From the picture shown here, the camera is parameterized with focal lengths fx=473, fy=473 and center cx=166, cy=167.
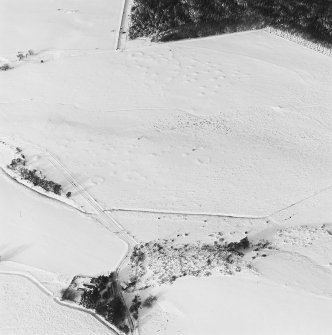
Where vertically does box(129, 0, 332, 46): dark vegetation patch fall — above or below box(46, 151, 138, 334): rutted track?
above

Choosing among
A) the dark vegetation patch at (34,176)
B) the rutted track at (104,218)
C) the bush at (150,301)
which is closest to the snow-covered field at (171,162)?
the rutted track at (104,218)

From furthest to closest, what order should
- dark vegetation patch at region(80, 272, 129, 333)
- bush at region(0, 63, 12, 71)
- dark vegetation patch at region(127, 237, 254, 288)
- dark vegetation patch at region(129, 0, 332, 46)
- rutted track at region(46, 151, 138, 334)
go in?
1. dark vegetation patch at region(129, 0, 332, 46)
2. bush at region(0, 63, 12, 71)
3. rutted track at region(46, 151, 138, 334)
4. dark vegetation patch at region(127, 237, 254, 288)
5. dark vegetation patch at region(80, 272, 129, 333)

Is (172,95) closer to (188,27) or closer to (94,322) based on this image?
(188,27)

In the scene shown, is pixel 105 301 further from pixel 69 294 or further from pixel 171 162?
pixel 171 162

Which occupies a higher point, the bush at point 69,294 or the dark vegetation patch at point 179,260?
the dark vegetation patch at point 179,260

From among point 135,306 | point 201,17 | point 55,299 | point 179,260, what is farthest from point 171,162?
point 201,17

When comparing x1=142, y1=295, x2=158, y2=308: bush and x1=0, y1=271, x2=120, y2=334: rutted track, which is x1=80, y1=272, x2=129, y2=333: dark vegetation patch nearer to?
x1=0, y1=271, x2=120, y2=334: rutted track

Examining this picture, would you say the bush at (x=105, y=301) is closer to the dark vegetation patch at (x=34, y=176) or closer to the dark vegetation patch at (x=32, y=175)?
the dark vegetation patch at (x=32, y=175)

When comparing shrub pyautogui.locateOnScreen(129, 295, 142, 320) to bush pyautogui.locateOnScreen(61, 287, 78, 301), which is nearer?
shrub pyautogui.locateOnScreen(129, 295, 142, 320)

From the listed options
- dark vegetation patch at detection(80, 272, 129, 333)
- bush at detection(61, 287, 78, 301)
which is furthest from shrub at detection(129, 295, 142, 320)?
bush at detection(61, 287, 78, 301)
